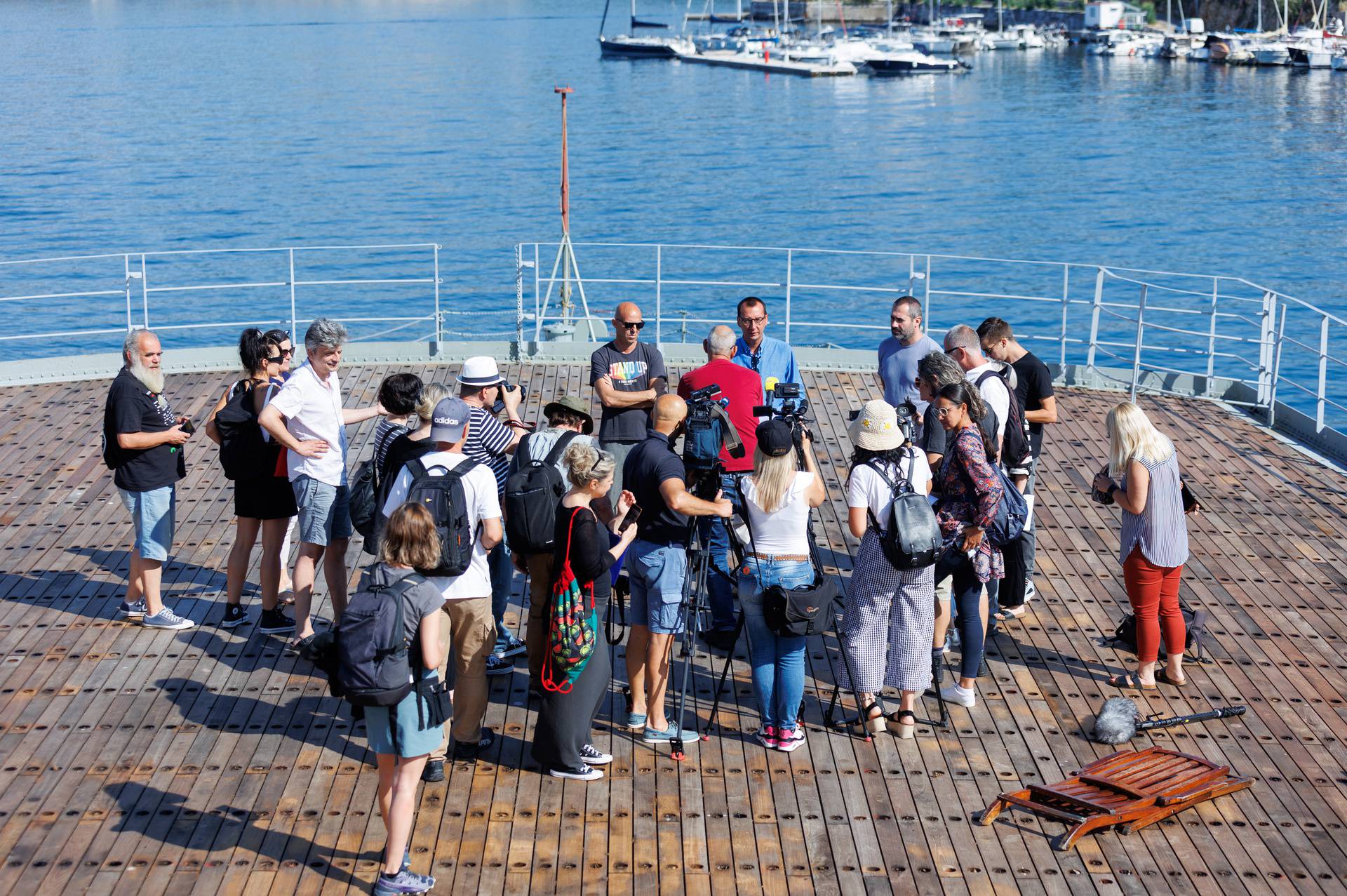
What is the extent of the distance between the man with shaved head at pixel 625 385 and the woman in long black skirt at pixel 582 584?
159cm

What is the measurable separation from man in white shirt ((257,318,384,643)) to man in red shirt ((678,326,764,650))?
5.70 ft

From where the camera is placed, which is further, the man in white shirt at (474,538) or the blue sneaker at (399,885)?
the man in white shirt at (474,538)

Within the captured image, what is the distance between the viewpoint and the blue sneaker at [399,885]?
16.3 feet

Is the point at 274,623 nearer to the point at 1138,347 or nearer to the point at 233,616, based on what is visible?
the point at 233,616

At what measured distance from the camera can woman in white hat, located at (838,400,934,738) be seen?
5.81 meters

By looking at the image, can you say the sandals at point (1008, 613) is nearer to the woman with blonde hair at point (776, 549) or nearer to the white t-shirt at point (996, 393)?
the white t-shirt at point (996, 393)

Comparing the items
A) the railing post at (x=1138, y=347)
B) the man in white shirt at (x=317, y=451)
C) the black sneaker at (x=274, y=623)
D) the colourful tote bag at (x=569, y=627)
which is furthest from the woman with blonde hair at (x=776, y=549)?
the railing post at (x=1138, y=347)

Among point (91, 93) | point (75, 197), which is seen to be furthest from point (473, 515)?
point (91, 93)

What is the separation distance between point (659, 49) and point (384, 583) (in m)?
99.0

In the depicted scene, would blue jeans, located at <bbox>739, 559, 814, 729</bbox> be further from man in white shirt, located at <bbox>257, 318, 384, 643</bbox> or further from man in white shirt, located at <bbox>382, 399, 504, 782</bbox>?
man in white shirt, located at <bbox>257, 318, 384, 643</bbox>

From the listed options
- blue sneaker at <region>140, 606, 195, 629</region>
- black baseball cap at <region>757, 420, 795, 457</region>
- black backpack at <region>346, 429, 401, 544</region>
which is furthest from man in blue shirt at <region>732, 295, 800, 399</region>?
A: blue sneaker at <region>140, 606, 195, 629</region>

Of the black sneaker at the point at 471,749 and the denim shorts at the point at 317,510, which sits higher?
the denim shorts at the point at 317,510

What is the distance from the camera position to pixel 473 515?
5523 millimetres

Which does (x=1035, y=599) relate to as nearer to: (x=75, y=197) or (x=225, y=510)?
(x=225, y=510)
